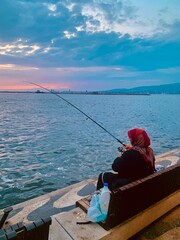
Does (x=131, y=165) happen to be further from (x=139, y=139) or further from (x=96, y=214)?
(x=96, y=214)

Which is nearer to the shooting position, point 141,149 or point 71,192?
point 141,149

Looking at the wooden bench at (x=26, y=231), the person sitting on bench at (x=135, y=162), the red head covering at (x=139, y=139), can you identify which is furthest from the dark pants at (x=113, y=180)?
the wooden bench at (x=26, y=231)

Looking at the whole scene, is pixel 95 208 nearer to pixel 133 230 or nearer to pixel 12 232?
pixel 133 230

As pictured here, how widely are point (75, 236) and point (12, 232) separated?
1527 millimetres

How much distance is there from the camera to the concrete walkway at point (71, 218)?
10.9ft

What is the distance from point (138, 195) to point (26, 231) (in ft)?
6.29

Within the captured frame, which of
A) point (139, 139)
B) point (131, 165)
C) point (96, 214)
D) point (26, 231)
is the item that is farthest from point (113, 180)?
point (26, 231)

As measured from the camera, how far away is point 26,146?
1529 centimetres

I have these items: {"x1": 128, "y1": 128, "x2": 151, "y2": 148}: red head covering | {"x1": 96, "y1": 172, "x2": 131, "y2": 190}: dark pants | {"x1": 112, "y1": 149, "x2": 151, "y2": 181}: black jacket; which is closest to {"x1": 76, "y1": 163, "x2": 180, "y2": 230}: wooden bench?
{"x1": 112, "y1": 149, "x2": 151, "y2": 181}: black jacket

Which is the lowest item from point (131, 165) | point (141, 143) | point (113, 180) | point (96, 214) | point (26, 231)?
point (96, 214)

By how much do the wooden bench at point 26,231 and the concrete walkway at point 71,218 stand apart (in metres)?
1.08

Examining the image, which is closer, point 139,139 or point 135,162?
point 135,162

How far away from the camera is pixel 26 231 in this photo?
2.11 m

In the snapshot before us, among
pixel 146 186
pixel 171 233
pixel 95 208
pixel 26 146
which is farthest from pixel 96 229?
pixel 26 146
